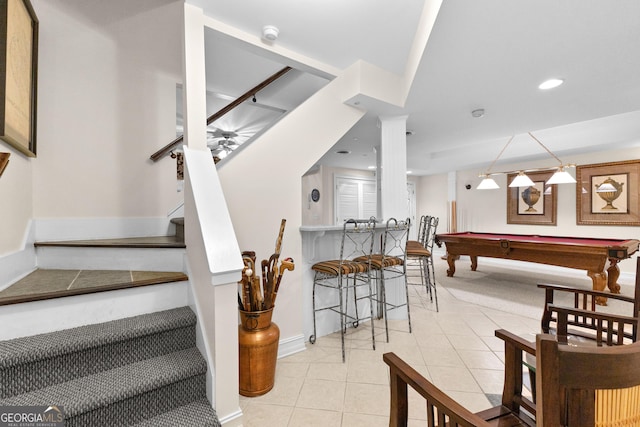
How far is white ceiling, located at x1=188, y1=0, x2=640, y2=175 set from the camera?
1.87 m

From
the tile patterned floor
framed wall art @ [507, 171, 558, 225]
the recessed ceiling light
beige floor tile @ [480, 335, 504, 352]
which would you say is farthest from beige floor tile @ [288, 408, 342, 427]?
framed wall art @ [507, 171, 558, 225]

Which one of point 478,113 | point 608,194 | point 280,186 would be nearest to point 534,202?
point 608,194

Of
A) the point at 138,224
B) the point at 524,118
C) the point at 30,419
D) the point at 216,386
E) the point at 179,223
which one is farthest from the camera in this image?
the point at 524,118

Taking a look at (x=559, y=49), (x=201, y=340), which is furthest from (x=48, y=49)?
(x=559, y=49)

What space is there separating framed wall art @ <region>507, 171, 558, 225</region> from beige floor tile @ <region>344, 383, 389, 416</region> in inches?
221

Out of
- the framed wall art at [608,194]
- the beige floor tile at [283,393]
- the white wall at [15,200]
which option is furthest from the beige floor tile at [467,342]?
the framed wall art at [608,194]

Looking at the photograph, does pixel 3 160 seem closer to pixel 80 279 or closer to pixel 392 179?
pixel 80 279

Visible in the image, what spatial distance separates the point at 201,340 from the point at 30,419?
0.67 m

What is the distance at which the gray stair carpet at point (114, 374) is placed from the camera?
1.19 meters

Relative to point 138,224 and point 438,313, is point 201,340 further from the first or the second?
point 438,313

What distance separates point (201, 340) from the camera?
1.55m

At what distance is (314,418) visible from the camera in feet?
5.29

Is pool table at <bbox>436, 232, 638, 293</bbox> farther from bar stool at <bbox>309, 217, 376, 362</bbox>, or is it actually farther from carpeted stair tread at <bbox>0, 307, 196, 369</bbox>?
carpeted stair tread at <bbox>0, 307, 196, 369</bbox>

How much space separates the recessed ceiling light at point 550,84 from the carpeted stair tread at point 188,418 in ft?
12.5
